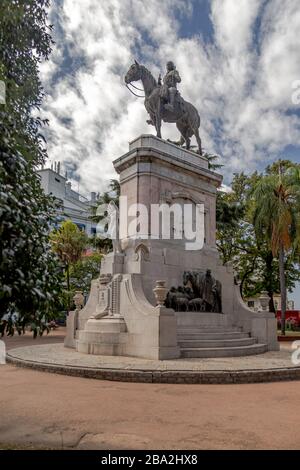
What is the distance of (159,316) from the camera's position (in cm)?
1205

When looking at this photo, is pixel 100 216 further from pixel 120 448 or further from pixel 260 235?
pixel 120 448

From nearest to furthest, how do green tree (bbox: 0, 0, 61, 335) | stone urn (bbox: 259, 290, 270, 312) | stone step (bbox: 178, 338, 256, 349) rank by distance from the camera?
1. green tree (bbox: 0, 0, 61, 335)
2. stone step (bbox: 178, 338, 256, 349)
3. stone urn (bbox: 259, 290, 270, 312)

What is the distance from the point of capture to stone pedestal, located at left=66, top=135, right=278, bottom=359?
12.8m

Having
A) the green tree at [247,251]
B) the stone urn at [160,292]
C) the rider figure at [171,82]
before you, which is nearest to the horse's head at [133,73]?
the rider figure at [171,82]

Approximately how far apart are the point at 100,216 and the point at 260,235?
11.3m

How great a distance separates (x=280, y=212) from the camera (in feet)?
83.6

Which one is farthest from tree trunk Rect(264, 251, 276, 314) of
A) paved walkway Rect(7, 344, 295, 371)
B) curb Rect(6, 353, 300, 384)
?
curb Rect(6, 353, 300, 384)

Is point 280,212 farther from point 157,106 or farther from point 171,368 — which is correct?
point 171,368

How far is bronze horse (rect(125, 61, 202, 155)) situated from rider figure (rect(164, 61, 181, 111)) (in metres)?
0.28

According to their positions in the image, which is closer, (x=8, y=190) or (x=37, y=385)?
(x=8, y=190)

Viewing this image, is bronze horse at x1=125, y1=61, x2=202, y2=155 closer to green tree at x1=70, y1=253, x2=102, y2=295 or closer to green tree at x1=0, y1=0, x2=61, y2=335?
green tree at x1=0, y1=0, x2=61, y2=335

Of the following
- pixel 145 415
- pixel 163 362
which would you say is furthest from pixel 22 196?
pixel 163 362
